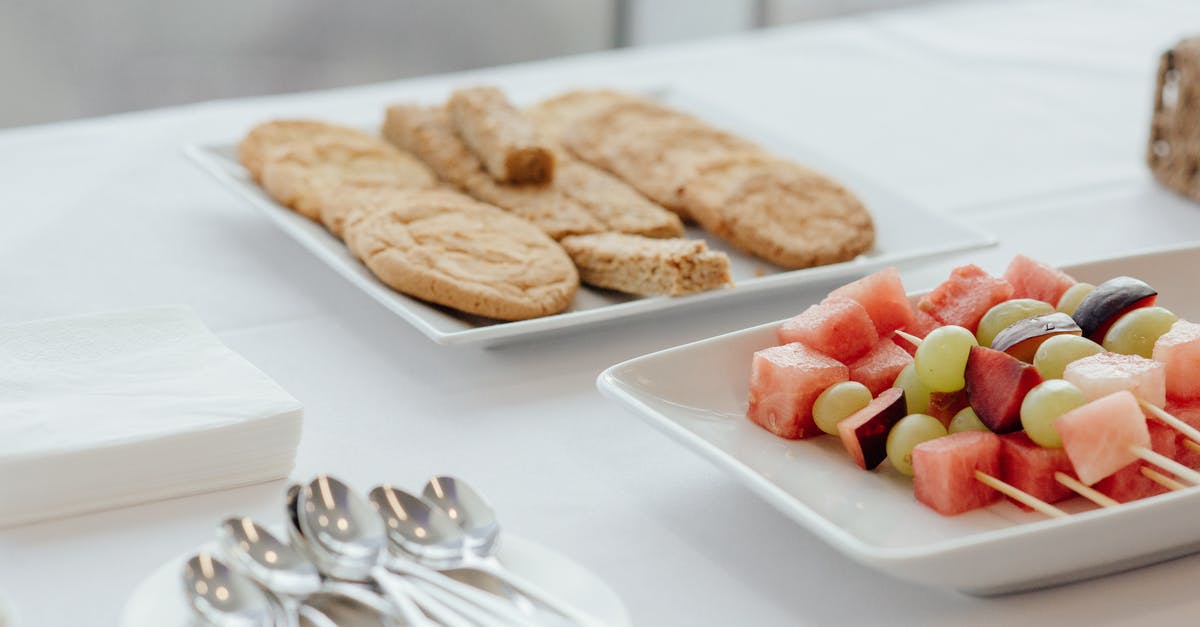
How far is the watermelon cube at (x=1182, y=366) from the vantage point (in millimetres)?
1049

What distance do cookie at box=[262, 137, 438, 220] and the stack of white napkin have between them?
1.53ft

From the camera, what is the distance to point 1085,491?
950 millimetres

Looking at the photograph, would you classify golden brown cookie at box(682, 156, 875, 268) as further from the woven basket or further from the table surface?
the woven basket

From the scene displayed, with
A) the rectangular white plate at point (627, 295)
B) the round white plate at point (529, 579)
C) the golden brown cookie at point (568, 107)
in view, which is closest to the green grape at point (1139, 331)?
the rectangular white plate at point (627, 295)

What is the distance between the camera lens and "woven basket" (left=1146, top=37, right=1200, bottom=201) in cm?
180

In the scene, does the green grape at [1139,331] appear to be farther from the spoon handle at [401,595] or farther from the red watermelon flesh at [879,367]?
the spoon handle at [401,595]

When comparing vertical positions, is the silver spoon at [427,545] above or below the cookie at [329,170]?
below

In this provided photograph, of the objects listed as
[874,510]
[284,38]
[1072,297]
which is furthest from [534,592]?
[284,38]

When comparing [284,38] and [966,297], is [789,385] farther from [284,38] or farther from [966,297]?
[284,38]

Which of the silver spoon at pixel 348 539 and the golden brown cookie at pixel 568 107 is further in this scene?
the golden brown cookie at pixel 568 107

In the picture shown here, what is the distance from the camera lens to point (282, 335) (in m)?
1.37

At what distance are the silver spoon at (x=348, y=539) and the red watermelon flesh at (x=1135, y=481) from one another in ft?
1.59

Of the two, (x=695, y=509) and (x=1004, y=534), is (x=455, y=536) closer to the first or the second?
(x=695, y=509)

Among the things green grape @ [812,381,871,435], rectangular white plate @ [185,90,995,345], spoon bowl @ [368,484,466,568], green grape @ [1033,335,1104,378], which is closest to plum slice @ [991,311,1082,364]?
green grape @ [1033,335,1104,378]
